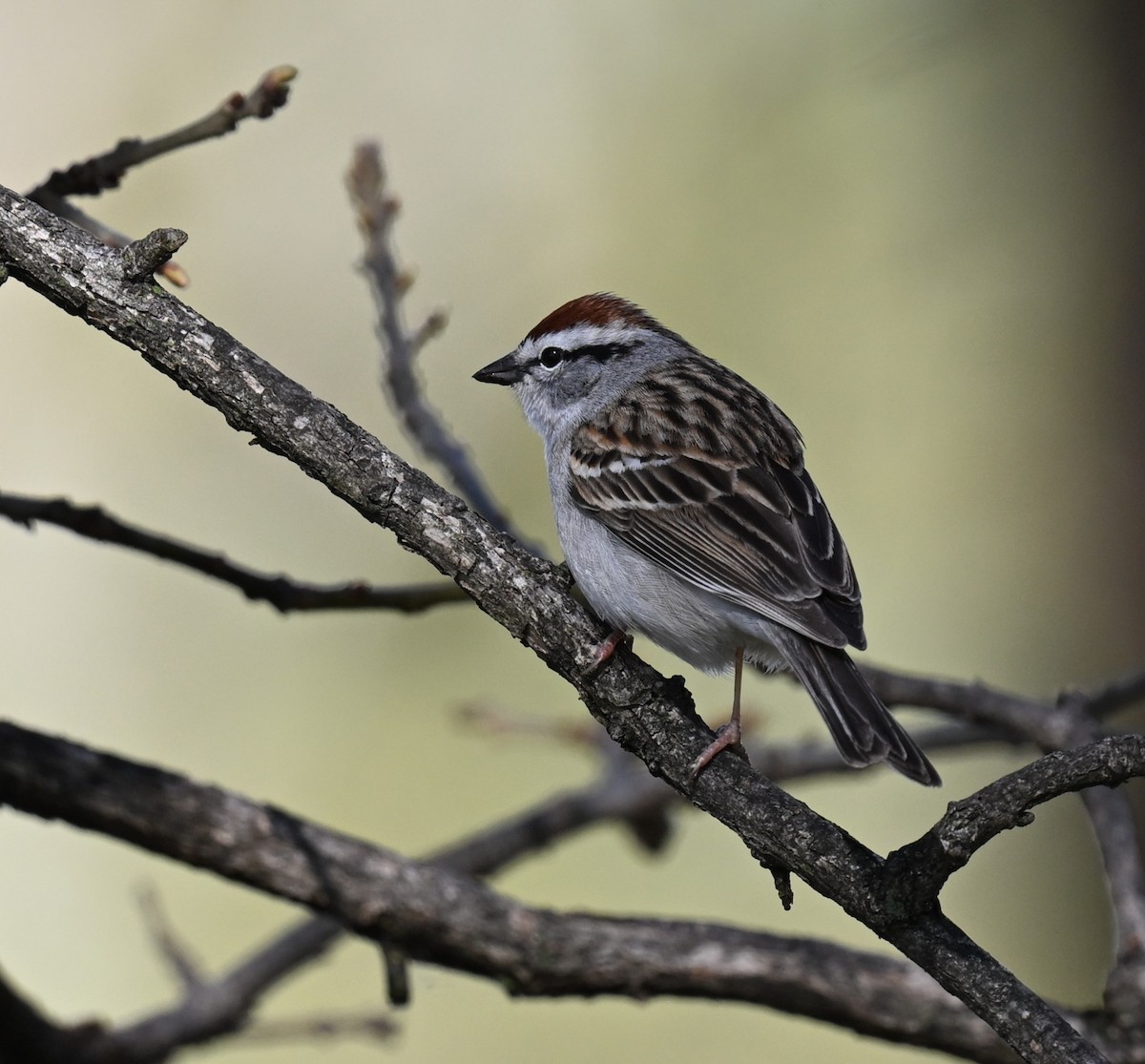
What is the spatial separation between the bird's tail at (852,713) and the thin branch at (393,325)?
Result: 1.41 m

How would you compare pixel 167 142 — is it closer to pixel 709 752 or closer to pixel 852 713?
pixel 709 752

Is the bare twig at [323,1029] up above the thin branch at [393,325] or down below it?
below

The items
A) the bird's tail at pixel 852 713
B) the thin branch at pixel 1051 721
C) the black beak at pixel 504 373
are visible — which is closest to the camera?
the bird's tail at pixel 852 713

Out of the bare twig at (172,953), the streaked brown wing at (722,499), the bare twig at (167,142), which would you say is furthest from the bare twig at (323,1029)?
the bare twig at (167,142)

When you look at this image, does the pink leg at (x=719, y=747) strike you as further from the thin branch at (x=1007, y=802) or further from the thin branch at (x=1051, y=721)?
the thin branch at (x=1051, y=721)

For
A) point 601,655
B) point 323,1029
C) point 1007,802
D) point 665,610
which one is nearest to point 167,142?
point 601,655

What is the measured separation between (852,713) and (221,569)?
1.56 m

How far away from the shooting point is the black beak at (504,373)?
466 centimetres

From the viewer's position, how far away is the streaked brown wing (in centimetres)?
350

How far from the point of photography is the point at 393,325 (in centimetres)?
451

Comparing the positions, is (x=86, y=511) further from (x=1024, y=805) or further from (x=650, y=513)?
(x=1024, y=805)

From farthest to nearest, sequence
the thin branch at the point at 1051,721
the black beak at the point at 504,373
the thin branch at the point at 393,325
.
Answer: the black beak at the point at 504,373 < the thin branch at the point at 393,325 < the thin branch at the point at 1051,721

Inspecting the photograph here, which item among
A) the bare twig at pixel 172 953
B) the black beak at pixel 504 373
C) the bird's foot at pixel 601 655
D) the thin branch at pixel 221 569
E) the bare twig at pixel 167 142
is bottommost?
the bare twig at pixel 172 953

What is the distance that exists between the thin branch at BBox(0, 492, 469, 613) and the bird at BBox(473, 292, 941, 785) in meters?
0.49
